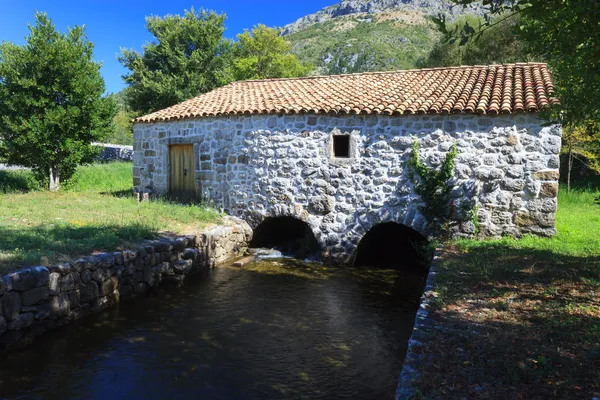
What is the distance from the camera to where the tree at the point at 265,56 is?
90.9 ft

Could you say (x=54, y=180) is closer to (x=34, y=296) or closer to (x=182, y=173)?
(x=182, y=173)

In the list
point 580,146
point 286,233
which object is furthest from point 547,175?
point 580,146

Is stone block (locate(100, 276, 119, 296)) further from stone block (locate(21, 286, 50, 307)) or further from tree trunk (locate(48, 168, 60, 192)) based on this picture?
tree trunk (locate(48, 168, 60, 192))

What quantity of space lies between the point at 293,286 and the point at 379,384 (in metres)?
3.76

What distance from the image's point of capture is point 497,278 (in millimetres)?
5777

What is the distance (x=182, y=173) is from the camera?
12125 mm

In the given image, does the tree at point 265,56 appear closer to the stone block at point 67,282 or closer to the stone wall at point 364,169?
the stone wall at point 364,169

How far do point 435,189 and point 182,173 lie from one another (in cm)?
668

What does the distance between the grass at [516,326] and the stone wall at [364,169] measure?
1.56 m

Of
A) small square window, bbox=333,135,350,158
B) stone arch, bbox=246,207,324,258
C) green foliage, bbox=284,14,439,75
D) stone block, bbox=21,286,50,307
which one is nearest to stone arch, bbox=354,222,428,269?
stone arch, bbox=246,207,324,258

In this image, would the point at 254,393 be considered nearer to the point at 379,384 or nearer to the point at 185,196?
the point at 379,384

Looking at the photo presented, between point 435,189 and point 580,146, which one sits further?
point 580,146

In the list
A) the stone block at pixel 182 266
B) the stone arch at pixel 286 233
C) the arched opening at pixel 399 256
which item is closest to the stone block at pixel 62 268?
the stone block at pixel 182 266

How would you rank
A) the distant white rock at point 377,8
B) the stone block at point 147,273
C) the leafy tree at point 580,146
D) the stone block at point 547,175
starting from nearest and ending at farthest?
the stone block at point 147,273, the stone block at point 547,175, the leafy tree at point 580,146, the distant white rock at point 377,8
